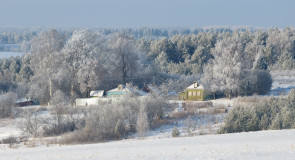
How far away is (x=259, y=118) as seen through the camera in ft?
92.5

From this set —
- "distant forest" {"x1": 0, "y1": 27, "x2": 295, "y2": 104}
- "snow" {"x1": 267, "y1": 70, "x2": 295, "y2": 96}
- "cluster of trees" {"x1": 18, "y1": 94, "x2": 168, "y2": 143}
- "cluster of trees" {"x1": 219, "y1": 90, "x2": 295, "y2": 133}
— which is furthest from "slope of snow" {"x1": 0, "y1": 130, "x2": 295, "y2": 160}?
"snow" {"x1": 267, "y1": 70, "x2": 295, "y2": 96}

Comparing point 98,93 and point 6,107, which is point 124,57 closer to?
point 98,93

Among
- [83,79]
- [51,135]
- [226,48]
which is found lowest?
[51,135]

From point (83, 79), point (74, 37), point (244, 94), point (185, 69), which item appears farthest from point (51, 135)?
point (185, 69)

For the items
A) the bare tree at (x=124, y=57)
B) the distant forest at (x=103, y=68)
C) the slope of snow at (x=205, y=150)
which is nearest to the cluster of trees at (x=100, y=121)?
the slope of snow at (x=205, y=150)

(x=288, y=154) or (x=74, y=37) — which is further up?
(x=74, y=37)

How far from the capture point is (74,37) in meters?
46.9

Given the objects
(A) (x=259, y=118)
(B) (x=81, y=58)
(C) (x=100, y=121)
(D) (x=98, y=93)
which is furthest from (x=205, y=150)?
(B) (x=81, y=58)

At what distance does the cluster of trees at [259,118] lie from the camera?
1038 inches

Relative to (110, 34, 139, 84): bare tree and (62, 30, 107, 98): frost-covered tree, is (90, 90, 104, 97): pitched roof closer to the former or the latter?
(62, 30, 107, 98): frost-covered tree

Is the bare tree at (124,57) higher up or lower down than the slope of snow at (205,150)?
higher up

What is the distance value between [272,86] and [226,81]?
7.18 m

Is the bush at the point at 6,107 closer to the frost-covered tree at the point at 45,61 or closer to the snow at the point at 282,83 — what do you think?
the frost-covered tree at the point at 45,61

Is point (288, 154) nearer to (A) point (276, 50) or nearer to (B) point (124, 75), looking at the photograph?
(B) point (124, 75)
